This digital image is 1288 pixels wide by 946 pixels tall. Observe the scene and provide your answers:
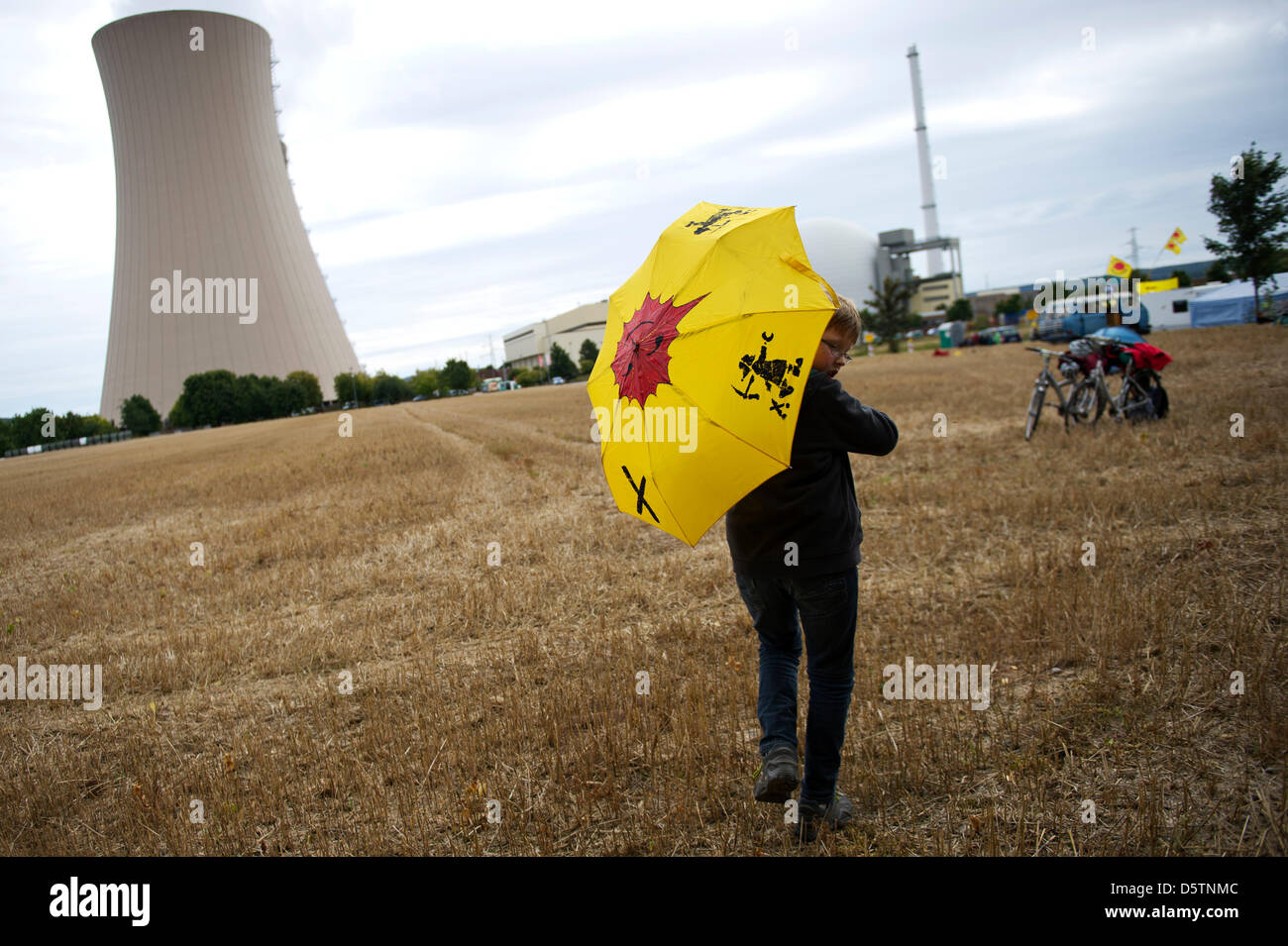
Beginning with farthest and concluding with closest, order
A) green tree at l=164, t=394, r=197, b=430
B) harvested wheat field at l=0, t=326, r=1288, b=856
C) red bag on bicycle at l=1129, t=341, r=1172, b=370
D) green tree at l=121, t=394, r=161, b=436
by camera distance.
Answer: green tree at l=164, t=394, r=197, b=430 → green tree at l=121, t=394, r=161, b=436 → red bag on bicycle at l=1129, t=341, r=1172, b=370 → harvested wheat field at l=0, t=326, r=1288, b=856

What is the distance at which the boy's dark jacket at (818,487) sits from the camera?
2584mm

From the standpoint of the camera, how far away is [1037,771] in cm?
311

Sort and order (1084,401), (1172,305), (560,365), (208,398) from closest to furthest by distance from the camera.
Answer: (1084,401), (1172,305), (208,398), (560,365)

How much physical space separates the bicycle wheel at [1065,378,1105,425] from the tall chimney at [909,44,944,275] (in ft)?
389

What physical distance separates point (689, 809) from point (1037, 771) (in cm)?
134

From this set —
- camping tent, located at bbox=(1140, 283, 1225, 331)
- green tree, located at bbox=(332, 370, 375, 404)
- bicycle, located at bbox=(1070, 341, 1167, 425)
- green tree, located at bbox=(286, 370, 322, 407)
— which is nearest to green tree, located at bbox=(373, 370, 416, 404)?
green tree, located at bbox=(332, 370, 375, 404)

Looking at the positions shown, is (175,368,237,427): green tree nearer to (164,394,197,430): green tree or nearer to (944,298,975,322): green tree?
(164,394,197,430): green tree

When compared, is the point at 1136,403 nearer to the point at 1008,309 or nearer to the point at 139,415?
the point at 139,415

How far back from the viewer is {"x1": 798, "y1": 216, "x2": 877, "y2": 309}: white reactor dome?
400 feet

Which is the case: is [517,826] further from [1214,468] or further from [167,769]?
[1214,468]

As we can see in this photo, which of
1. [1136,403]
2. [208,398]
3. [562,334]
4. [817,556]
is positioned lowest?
[817,556]

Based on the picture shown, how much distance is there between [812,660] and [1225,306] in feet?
145

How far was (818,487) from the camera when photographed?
2592mm

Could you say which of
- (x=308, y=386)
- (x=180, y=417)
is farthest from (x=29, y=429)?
(x=308, y=386)
